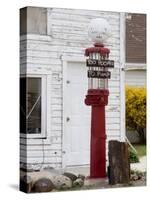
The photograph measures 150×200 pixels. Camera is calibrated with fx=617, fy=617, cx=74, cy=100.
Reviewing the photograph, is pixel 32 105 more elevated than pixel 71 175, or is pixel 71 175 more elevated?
pixel 32 105

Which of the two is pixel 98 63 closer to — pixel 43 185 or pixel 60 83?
pixel 60 83

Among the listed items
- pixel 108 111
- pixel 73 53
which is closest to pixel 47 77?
pixel 73 53

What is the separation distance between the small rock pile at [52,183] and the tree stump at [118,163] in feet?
1.53

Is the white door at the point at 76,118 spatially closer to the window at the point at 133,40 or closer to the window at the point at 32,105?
the window at the point at 32,105

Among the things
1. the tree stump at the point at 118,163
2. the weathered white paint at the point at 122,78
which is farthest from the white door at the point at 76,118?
the weathered white paint at the point at 122,78

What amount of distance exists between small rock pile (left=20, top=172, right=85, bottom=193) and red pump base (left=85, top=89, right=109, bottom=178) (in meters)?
0.28

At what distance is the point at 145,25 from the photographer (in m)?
8.52

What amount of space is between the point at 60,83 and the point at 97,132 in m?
0.84

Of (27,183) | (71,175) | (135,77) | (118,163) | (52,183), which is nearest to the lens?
(27,183)

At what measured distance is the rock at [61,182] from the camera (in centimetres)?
780

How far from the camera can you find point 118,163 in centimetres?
829

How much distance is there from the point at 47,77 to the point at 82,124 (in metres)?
0.80

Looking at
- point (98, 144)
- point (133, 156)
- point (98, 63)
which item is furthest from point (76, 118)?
point (133, 156)

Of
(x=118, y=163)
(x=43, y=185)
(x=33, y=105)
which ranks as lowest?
(x=43, y=185)
